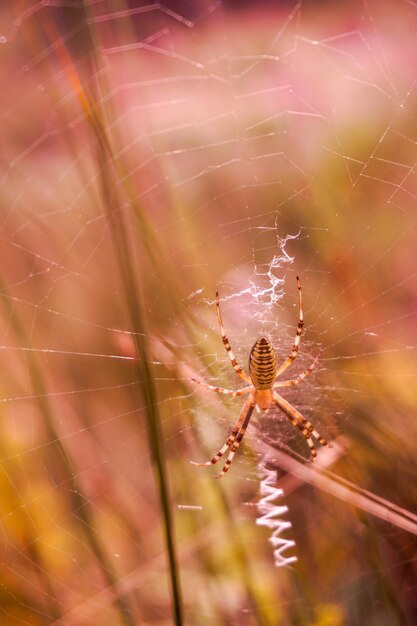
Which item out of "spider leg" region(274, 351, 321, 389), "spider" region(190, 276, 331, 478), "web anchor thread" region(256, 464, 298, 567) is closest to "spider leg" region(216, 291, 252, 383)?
"spider" region(190, 276, 331, 478)

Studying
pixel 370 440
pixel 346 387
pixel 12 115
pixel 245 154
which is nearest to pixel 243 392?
pixel 346 387

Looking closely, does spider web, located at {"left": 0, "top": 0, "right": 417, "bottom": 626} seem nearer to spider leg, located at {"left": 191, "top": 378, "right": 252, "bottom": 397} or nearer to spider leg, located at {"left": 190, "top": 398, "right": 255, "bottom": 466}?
spider leg, located at {"left": 191, "top": 378, "right": 252, "bottom": 397}

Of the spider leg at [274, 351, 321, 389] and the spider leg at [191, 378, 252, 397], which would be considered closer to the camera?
the spider leg at [191, 378, 252, 397]

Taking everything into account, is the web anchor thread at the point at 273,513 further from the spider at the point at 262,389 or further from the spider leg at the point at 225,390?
the spider leg at the point at 225,390

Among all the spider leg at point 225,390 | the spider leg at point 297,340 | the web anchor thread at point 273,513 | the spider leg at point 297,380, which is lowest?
the web anchor thread at point 273,513

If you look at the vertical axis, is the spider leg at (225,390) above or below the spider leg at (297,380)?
above

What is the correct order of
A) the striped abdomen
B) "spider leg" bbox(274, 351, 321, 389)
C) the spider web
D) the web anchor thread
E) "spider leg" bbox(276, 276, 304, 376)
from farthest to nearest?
"spider leg" bbox(274, 351, 321, 389) < "spider leg" bbox(276, 276, 304, 376) < the striped abdomen < the web anchor thread < the spider web

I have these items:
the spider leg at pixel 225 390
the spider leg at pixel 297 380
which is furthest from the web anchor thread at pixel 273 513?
the spider leg at pixel 297 380
